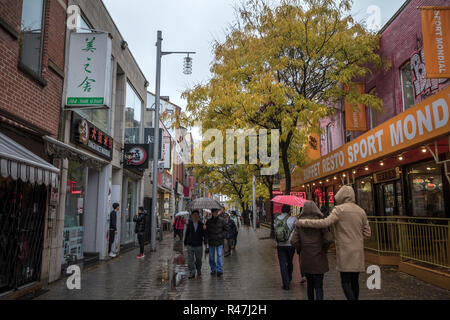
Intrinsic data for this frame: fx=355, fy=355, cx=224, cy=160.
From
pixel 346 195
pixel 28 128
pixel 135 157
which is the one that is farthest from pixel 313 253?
pixel 135 157

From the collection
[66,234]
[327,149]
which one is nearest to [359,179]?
[327,149]

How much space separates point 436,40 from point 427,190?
4.43 meters

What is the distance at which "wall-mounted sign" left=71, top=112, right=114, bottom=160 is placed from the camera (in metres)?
9.64

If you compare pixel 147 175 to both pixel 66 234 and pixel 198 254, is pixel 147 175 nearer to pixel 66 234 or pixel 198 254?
pixel 66 234

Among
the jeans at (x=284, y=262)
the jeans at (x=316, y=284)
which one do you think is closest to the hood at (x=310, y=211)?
the jeans at (x=316, y=284)

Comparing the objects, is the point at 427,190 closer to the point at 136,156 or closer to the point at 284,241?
the point at 284,241

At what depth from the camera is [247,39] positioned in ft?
47.6

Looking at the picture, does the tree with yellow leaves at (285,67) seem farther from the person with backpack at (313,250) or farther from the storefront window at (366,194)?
the person with backpack at (313,250)

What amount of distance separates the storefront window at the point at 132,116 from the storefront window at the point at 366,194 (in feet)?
34.5

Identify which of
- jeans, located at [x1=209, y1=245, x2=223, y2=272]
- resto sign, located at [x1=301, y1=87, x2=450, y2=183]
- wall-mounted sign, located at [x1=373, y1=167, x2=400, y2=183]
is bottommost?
jeans, located at [x1=209, y1=245, x2=223, y2=272]

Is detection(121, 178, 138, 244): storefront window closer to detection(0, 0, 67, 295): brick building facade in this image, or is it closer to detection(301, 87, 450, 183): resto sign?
detection(0, 0, 67, 295): brick building facade

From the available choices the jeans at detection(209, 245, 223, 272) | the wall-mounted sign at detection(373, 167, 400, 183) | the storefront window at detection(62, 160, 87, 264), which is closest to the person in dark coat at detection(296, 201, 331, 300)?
the jeans at detection(209, 245, 223, 272)
